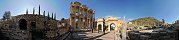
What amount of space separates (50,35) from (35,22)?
2.54m

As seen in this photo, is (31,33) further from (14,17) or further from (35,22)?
(14,17)


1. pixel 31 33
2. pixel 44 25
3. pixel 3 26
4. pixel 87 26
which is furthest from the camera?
pixel 87 26

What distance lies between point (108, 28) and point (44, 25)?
80.8 feet

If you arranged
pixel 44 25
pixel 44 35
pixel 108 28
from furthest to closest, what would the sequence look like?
pixel 108 28
pixel 44 25
pixel 44 35

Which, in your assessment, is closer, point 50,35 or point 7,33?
point 50,35

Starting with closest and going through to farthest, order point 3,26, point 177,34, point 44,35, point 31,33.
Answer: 1. point 177,34
2. point 31,33
3. point 44,35
4. point 3,26

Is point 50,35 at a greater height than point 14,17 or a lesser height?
lesser

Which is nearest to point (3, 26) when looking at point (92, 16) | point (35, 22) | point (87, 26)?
point (35, 22)

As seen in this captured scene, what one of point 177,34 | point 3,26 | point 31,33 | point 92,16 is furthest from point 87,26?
point 177,34

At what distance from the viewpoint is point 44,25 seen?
24.0 m

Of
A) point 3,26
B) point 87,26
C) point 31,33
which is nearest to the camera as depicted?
point 31,33

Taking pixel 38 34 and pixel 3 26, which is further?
pixel 3 26

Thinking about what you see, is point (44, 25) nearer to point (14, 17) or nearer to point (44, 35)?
point (44, 35)

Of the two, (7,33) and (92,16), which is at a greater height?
(92,16)
